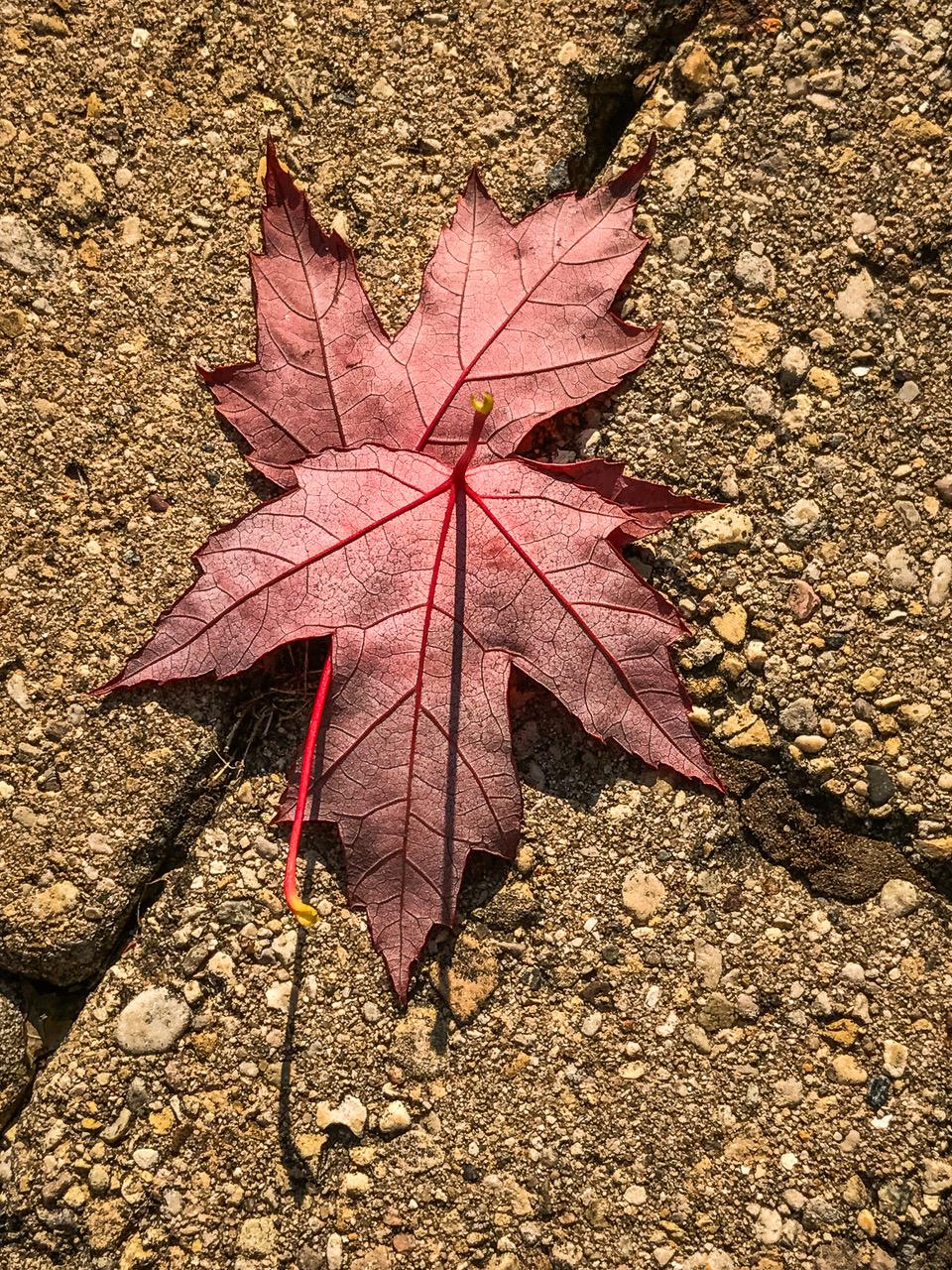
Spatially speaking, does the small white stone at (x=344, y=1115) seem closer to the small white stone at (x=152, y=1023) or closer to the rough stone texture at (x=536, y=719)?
the rough stone texture at (x=536, y=719)

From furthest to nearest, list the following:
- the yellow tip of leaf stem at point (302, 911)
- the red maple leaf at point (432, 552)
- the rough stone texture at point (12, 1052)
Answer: the rough stone texture at point (12, 1052) < the red maple leaf at point (432, 552) < the yellow tip of leaf stem at point (302, 911)

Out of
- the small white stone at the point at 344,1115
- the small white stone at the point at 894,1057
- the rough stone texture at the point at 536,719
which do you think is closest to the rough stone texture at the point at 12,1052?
the rough stone texture at the point at 536,719

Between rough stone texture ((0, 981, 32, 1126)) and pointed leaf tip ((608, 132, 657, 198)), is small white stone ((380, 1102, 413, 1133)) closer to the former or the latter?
rough stone texture ((0, 981, 32, 1126))

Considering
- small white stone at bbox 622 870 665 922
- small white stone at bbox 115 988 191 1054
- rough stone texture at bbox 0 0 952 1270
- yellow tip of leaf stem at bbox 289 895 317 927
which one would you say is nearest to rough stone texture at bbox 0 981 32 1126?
rough stone texture at bbox 0 0 952 1270

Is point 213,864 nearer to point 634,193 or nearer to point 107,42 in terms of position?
point 634,193

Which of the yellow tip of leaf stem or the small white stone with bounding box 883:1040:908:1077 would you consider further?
the small white stone with bounding box 883:1040:908:1077

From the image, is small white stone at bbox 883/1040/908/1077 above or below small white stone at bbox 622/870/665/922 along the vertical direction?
below
